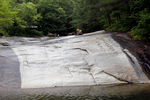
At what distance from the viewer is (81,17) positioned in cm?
3594

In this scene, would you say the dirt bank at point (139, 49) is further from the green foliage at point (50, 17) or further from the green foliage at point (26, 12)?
the green foliage at point (50, 17)

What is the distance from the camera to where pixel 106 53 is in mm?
10219

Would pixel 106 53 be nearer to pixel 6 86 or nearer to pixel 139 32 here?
pixel 139 32

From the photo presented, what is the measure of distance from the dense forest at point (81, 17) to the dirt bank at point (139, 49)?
730mm

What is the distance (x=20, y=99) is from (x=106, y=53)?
250 inches

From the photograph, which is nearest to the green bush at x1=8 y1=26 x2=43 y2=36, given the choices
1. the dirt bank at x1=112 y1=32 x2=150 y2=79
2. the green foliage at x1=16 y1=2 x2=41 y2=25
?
the green foliage at x1=16 y1=2 x2=41 y2=25

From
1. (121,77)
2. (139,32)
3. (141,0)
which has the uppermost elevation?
(141,0)

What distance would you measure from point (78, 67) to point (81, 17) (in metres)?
28.3

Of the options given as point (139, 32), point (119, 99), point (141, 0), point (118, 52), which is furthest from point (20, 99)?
point (141, 0)

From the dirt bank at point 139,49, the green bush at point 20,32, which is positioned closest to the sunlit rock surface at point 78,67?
→ the dirt bank at point 139,49

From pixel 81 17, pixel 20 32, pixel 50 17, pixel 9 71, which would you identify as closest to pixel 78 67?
pixel 9 71

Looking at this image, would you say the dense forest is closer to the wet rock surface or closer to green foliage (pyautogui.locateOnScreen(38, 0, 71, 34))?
green foliage (pyautogui.locateOnScreen(38, 0, 71, 34))

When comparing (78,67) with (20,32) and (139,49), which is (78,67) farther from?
(20,32)

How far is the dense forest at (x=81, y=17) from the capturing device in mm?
13774
